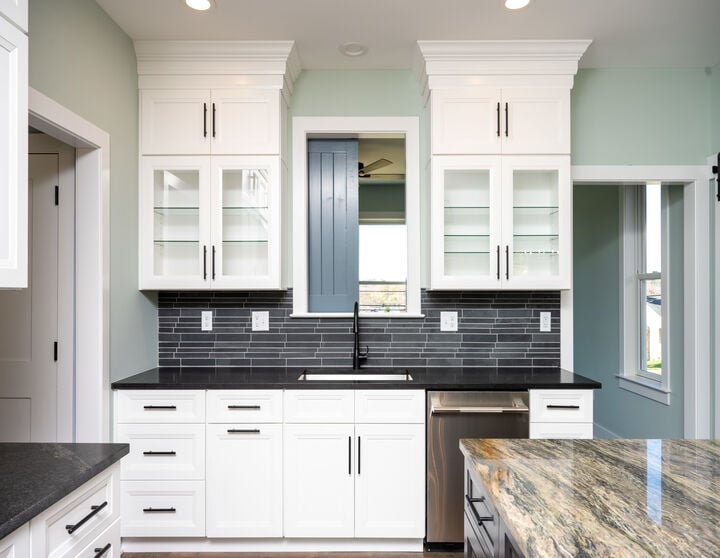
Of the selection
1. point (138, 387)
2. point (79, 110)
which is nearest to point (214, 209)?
point (79, 110)

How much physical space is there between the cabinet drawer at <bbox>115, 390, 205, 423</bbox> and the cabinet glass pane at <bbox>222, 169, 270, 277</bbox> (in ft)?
2.43

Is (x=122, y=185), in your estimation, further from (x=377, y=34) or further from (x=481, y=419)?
(x=481, y=419)

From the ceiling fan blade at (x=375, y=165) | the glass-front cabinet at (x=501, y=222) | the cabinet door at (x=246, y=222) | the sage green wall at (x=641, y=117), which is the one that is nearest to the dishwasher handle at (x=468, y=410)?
the glass-front cabinet at (x=501, y=222)

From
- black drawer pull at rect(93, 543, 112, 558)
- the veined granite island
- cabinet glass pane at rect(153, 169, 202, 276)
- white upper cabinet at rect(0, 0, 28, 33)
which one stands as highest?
white upper cabinet at rect(0, 0, 28, 33)

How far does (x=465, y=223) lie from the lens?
2.88m

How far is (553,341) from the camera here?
3074 millimetres

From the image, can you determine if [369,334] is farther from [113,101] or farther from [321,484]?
[113,101]

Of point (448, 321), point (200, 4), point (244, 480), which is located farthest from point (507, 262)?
point (200, 4)

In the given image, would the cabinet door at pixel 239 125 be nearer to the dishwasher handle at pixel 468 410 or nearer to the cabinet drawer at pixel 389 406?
the cabinet drawer at pixel 389 406

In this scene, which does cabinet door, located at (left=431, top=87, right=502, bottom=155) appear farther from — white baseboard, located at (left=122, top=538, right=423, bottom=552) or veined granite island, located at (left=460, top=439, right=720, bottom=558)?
white baseboard, located at (left=122, top=538, right=423, bottom=552)

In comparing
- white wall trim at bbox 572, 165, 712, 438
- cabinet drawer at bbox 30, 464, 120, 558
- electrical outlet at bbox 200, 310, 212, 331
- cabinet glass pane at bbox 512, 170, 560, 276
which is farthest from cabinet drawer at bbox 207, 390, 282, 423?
white wall trim at bbox 572, 165, 712, 438

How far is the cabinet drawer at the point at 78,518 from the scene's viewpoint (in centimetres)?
117

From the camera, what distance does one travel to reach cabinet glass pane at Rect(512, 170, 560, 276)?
2842mm

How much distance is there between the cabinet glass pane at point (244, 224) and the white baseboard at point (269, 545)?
4.86 ft
